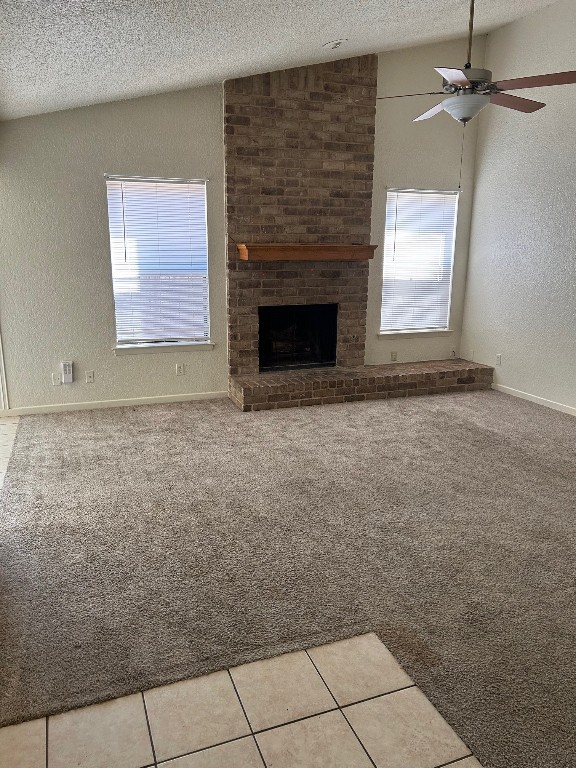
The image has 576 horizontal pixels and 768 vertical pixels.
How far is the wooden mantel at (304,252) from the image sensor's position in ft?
16.1

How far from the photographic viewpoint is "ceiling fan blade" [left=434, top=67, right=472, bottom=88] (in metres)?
2.76

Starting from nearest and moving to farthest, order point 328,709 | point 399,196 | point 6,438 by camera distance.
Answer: point 328,709, point 6,438, point 399,196

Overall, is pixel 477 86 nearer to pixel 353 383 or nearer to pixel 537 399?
pixel 353 383

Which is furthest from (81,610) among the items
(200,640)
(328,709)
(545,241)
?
(545,241)

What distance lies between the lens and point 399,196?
5652 mm

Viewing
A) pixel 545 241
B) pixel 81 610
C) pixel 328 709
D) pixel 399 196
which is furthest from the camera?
pixel 399 196

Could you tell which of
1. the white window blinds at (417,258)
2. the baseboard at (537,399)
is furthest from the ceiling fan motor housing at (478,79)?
the baseboard at (537,399)

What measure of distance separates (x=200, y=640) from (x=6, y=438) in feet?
9.50

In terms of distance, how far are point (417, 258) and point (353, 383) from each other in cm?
164

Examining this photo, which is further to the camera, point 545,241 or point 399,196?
point 399,196

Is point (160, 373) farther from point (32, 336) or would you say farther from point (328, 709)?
point (328, 709)

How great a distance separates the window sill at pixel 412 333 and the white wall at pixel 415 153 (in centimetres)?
1

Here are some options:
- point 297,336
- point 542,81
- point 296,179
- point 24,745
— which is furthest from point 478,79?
point 24,745

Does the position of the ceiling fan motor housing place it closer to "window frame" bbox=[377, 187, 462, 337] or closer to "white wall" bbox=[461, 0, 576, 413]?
"white wall" bbox=[461, 0, 576, 413]
